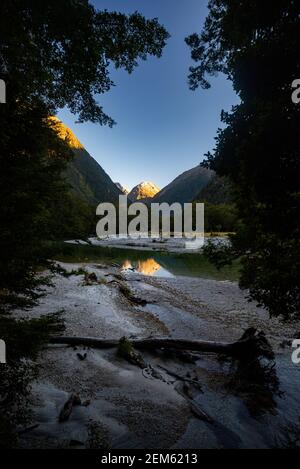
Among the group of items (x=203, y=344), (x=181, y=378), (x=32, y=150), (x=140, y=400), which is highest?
(x=32, y=150)

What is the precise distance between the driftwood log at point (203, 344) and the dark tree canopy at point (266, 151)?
3078 millimetres

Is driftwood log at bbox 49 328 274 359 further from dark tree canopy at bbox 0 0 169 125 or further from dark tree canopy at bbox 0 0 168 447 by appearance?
dark tree canopy at bbox 0 0 169 125

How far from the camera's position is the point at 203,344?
8.48 m

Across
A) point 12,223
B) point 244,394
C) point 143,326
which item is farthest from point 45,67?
point 143,326

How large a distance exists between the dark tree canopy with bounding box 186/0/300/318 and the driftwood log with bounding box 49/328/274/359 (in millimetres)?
3078

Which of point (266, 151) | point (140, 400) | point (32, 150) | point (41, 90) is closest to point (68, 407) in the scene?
point (140, 400)

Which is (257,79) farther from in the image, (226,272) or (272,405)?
(226,272)

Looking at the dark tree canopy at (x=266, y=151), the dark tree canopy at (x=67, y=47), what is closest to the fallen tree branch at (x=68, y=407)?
the dark tree canopy at (x=266, y=151)

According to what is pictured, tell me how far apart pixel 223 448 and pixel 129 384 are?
2513 millimetres

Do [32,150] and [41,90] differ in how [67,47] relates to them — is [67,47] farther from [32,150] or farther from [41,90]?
[32,150]

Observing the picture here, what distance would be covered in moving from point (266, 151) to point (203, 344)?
20.7 feet

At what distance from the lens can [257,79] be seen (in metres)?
5.51

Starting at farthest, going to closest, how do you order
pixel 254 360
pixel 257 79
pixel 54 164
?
pixel 254 360
pixel 257 79
pixel 54 164

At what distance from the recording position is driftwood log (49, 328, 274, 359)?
7902 mm
